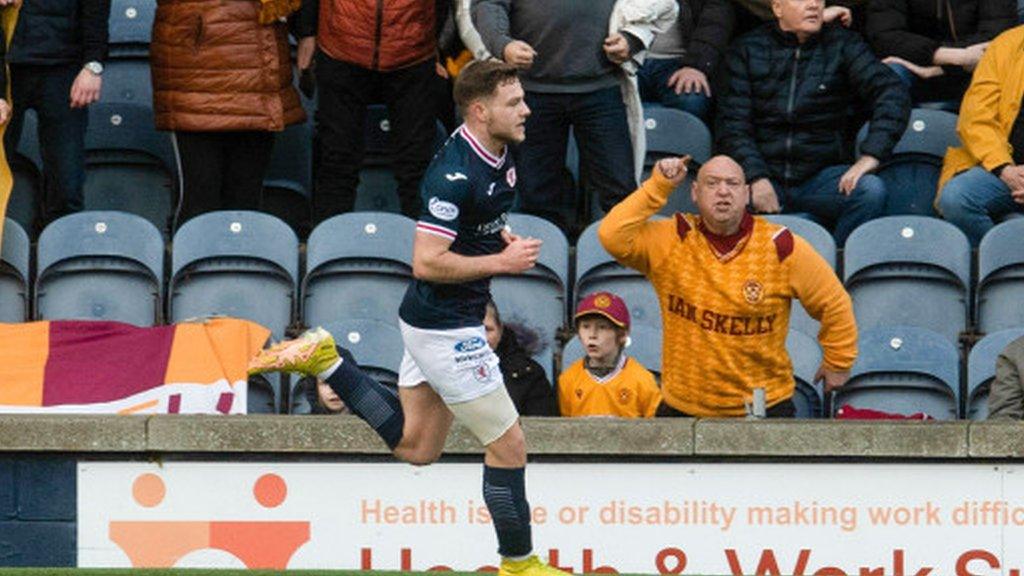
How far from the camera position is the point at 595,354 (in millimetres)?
10773

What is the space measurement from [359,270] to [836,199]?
7.88 feet

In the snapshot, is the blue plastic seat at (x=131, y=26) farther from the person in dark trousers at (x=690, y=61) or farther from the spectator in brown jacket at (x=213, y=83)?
the person in dark trousers at (x=690, y=61)

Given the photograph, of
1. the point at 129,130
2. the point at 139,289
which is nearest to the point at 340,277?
the point at 139,289

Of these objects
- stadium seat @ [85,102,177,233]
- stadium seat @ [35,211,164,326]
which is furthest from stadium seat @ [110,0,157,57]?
stadium seat @ [35,211,164,326]

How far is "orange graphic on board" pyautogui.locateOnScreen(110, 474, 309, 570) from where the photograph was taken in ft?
33.1

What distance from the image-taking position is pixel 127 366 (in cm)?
1102

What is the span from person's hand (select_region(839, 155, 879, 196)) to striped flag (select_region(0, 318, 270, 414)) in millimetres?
3006

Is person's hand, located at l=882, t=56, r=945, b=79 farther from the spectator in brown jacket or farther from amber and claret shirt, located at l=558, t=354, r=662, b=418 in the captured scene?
the spectator in brown jacket

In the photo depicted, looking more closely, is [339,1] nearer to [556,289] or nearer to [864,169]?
[556,289]

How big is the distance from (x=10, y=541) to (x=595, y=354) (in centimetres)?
258

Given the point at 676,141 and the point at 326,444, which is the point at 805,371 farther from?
the point at 326,444

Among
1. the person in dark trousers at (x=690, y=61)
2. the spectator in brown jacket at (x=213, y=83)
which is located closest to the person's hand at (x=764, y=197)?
the person in dark trousers at (x=690, y=61)

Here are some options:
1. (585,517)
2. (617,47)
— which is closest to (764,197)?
(617,47)

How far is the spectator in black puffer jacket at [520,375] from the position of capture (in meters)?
10.7
